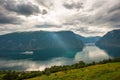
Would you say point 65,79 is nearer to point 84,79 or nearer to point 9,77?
point 84,79

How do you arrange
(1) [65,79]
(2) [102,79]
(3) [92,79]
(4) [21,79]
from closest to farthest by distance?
(2) [102,79] < (3) [92,79] < (1) [65,79] < (4) [21,79]

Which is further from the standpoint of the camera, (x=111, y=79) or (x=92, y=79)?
(x=92, y=79)

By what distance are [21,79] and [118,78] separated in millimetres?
57422

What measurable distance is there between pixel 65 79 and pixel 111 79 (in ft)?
58.8

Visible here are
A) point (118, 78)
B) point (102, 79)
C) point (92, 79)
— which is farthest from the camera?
point (92, 79)

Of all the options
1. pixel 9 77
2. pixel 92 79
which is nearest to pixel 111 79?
pixel 92 79

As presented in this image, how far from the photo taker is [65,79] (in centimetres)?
5175


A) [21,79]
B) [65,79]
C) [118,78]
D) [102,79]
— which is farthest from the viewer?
[21,79]

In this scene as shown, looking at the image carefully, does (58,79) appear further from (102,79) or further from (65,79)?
(102,79)

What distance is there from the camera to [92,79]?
4291 cm

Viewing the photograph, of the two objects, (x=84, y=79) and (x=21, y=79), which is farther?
(x=21, y=79)

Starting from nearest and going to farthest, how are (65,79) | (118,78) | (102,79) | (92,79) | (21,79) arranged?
(118,78)
(102,79)
(92,79)
(65,79)
(21,79)

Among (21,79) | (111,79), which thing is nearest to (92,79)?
(111,79)

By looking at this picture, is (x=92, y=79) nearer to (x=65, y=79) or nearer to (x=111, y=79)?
(x=111, y=79)
